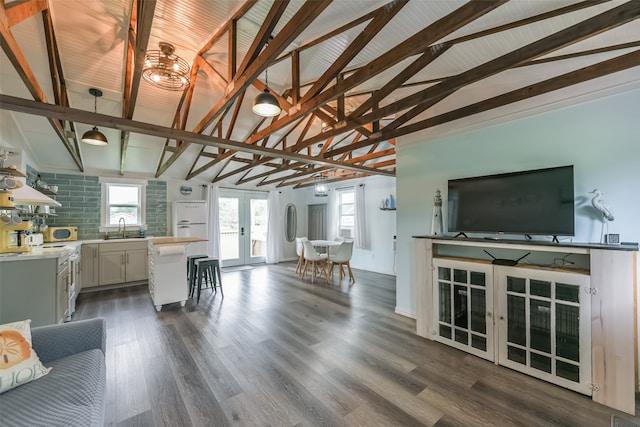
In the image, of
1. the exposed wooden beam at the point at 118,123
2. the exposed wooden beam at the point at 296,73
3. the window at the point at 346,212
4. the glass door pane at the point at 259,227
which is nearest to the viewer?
the exposed wooden beam at the point at 118,123

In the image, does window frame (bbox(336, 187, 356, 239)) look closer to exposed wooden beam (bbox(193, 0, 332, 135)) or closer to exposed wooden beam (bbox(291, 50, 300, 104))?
exposed wooden beam (bbox(291, 50, 300, 104))

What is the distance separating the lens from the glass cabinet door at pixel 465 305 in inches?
98.0

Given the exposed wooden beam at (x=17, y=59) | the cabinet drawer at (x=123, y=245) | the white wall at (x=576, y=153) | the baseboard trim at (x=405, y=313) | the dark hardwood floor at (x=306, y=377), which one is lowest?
the dark hardwood floor at (x=306, y=377)

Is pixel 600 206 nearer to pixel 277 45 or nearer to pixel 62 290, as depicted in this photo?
pixel 277 45

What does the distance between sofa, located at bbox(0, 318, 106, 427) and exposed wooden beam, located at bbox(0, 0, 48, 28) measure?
7.85ft

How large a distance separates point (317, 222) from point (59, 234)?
6.13m

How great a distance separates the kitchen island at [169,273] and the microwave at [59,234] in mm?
2502

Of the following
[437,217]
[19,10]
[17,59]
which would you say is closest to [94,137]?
[17,59]

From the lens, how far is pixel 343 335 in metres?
3.01

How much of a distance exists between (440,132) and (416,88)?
2.22ft

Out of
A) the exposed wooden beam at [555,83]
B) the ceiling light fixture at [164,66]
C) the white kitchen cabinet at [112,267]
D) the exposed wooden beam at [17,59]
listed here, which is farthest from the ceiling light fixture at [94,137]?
the exposed wooden beam at [555,83]

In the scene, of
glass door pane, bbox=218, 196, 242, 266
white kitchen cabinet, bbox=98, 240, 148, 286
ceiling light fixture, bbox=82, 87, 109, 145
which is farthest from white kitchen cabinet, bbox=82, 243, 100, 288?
glass door pane, bbox=218, 196, 242, 266

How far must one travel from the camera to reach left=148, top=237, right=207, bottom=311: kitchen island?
3822 mm

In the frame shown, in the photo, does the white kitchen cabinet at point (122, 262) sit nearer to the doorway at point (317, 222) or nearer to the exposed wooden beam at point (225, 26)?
the exposed wooden beam at point (225, 26)
